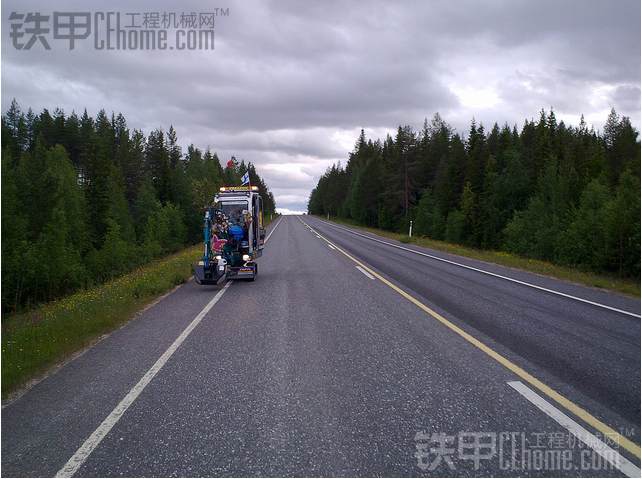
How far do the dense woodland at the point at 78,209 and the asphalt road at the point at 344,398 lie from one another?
28.1 feet

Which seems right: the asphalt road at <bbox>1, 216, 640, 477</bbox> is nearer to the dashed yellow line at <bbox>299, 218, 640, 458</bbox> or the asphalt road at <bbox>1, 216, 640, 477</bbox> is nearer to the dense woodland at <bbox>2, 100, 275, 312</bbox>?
the dashed yellow line at <bbox>299, 218, 640, 458</bbox>

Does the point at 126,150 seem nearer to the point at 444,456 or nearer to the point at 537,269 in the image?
the point at 537,269

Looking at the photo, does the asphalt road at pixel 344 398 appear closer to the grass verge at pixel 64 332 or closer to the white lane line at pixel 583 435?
the white lane line at pixel 583 435

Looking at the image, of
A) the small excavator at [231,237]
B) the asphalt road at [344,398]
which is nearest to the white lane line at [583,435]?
the asphalt road at [344,398]

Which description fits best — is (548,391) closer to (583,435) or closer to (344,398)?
(583,435)

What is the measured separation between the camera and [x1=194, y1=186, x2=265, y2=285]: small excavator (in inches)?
444

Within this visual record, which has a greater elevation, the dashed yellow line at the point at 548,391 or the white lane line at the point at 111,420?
the dashed yellow line at the point at 548,391

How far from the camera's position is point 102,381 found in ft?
15.5

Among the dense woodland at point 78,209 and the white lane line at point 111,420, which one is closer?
the white lane line at point 111,420

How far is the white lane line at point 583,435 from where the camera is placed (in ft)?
9.93

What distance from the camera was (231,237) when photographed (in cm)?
1238

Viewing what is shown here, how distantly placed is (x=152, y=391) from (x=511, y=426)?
12.3 feet

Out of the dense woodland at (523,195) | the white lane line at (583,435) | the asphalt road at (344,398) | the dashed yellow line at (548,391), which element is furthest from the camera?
the dense woodland at (523,195)

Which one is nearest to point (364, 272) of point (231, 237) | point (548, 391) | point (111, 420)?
point (231, 237)
